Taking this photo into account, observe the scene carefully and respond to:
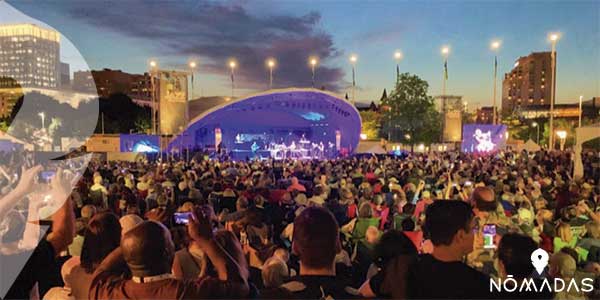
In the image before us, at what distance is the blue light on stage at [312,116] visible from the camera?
4228cm

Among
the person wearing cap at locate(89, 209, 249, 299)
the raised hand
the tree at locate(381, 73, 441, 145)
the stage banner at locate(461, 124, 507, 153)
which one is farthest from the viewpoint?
the tree at locate(381, 73, 441, 145)

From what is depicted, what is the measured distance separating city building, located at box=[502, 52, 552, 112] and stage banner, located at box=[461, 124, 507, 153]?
533ft

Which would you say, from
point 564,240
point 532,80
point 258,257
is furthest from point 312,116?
point 532,80

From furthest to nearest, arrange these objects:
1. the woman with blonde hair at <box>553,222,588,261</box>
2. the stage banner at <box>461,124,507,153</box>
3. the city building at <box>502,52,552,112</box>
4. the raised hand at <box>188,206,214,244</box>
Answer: the city building at <box>502,52,552,112</box> < the stage banner at <box>461,124,507,153</box> < the woman with blonde hair at <box>553,222,588,261</box> < the raised hand at <box>188,206,214,244</box>

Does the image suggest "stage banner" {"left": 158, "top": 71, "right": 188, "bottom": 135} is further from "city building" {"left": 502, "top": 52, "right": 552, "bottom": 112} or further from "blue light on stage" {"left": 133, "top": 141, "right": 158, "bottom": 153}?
"city building" {"left": 502, "top": 52, "right": 552, "bottom": 112}

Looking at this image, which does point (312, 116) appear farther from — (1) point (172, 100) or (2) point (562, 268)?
(2) point (562, 268)

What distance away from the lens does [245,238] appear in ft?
16.6

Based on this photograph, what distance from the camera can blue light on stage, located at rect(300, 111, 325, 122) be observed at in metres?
42.3

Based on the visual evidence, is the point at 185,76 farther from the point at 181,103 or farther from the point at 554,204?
the point at 554,204

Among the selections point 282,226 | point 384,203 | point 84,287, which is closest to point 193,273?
point 84,287

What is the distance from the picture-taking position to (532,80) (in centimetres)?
18175

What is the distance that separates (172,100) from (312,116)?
771 inches

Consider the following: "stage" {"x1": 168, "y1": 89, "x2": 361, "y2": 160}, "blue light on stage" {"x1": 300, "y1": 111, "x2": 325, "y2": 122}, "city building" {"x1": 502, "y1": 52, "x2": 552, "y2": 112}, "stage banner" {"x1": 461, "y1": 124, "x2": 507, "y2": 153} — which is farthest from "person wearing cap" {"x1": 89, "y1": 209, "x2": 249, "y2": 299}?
"city building" {"x1": 502, "y1": 52, "x2": 552, "y2": 112}

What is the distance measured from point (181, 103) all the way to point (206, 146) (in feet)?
42.9
